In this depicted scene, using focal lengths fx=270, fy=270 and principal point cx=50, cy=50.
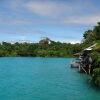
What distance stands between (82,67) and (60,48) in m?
92.7

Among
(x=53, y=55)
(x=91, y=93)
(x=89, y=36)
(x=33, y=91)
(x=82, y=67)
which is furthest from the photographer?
(x=53, y=55)

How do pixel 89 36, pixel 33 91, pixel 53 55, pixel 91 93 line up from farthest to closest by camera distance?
pixel 53 55 < pixel 89 36 < pixel 33 91 < pixel 91 93

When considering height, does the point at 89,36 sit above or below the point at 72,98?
above

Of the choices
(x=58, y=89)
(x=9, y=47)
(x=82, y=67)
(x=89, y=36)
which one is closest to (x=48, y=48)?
(x=9, y=47)

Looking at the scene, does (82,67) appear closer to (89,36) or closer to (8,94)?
(8,94)

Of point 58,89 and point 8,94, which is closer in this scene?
point 8,94

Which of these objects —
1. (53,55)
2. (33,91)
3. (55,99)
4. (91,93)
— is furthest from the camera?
(53,55)

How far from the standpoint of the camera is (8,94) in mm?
25297

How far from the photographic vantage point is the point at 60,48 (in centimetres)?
13688

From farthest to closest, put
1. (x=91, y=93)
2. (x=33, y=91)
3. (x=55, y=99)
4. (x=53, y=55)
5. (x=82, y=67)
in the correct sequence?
1. (x=53, y=55)
2. (x=82, y=67)
3. (x=33, y=91)
4. (x=91, y=93)
5. (x=55, y=99)

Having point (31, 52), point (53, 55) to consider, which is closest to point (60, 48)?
point (53, 55)

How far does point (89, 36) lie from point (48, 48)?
59.6m

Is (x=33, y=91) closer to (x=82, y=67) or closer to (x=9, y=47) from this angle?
(x=82, y=67)

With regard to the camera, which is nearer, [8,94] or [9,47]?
[8,94]
